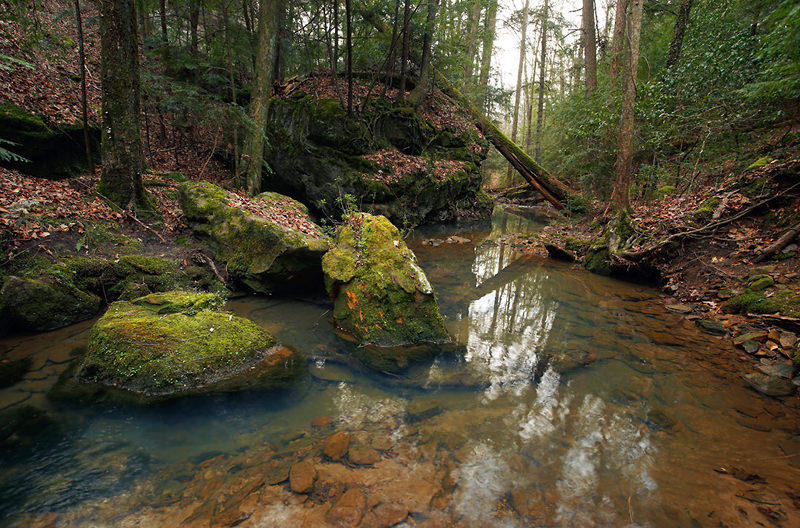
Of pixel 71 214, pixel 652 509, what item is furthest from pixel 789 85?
pixel 71 214

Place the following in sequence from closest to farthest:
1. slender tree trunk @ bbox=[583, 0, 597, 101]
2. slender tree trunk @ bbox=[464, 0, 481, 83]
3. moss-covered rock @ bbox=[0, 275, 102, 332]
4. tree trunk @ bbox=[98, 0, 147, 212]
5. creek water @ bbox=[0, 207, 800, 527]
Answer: creek water @ bbox=[0, 207, 800, 527] → moss-covered rock @ bbox=[0, 275, 102, 332] → tree trunk @ bbox=[98, 0, 147, 212] → slender tree trunk @ bbox=[583, 0, 597, 101] → slender tree trunk @ bbox=[464, 0, 481, 83]

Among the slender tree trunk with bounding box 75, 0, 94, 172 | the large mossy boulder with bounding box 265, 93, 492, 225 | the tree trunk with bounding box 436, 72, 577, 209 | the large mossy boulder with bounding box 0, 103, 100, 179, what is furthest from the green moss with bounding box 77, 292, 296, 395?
the tree trunk with bounding box 436, 72, 577, 209

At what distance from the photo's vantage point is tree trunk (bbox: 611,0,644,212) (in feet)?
28.8

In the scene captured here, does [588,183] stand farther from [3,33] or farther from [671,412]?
[3,33]

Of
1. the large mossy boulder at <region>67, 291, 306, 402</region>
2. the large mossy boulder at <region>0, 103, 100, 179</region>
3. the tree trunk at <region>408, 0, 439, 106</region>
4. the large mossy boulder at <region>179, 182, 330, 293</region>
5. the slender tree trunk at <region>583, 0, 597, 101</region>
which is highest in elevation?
the slender tree trunk at <region>583, 0, 597, 101</region>

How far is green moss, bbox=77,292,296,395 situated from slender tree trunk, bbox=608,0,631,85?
1483 centimetres

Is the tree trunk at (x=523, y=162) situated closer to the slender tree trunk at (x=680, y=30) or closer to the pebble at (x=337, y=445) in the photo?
the slender tree trunk at (x=680, y=30)

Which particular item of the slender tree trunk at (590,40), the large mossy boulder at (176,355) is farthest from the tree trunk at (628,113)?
the large mossy boulder at (176,355)

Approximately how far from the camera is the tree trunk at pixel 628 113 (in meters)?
8.77

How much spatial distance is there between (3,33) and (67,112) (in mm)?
3415

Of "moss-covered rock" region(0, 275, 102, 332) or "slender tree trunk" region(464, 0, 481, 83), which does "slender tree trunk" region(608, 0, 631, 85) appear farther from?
"moss-covered rock" region(0, 275, 102, 332)

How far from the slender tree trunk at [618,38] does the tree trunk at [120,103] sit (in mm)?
13946

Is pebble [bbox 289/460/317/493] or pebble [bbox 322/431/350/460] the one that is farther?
pebble [bbox 322/431/350/460]

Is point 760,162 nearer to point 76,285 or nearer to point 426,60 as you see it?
point 426,60
